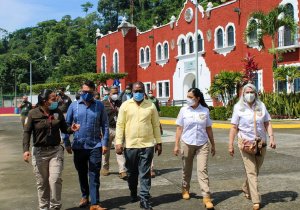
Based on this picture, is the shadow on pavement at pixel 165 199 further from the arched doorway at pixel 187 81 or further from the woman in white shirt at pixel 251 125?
the arched doorway at pixel 187 81

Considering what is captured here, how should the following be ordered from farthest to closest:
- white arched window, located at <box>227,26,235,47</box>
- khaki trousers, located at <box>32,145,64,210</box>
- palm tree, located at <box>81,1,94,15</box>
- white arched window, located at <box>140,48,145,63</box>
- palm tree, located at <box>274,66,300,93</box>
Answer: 1. palm tree, located at <box>81,1,94,15</box>
2. white arched window, located at <box>140,48,145,63</box>
3. white arched window, located at <box>227,26,235,47</box>
4. palm tree, located at <box>274,66,300,93</box>
5. khaki trousers, located at <box>32,145,64,210</box>

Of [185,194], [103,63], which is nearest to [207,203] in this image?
[185,194]

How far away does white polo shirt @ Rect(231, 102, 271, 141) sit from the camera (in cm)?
653

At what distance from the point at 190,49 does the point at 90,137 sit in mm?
30933

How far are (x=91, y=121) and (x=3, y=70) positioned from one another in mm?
68912

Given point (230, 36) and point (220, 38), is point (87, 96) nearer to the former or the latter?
point (230, 36)

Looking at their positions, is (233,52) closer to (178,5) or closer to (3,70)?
(178,5)

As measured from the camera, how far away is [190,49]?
36875mm

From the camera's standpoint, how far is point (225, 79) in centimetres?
2686

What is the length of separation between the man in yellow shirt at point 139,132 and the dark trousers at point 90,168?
439 millimetres

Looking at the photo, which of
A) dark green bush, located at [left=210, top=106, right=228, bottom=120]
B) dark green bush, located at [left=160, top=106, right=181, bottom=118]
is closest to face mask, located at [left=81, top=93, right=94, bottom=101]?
dark green bush, located at [left=210, top=106, right=228, bottom=120]

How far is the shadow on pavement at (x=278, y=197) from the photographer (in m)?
6.81

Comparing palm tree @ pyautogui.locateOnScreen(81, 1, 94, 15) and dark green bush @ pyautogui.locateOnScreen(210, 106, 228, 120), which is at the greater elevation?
palm tree @ pyautogui.locateOnScreen(81, 1, 94, 15)

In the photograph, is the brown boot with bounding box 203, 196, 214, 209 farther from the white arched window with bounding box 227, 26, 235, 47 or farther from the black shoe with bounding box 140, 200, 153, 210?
the white arched window with bounding box 227, 26, 235, 47
